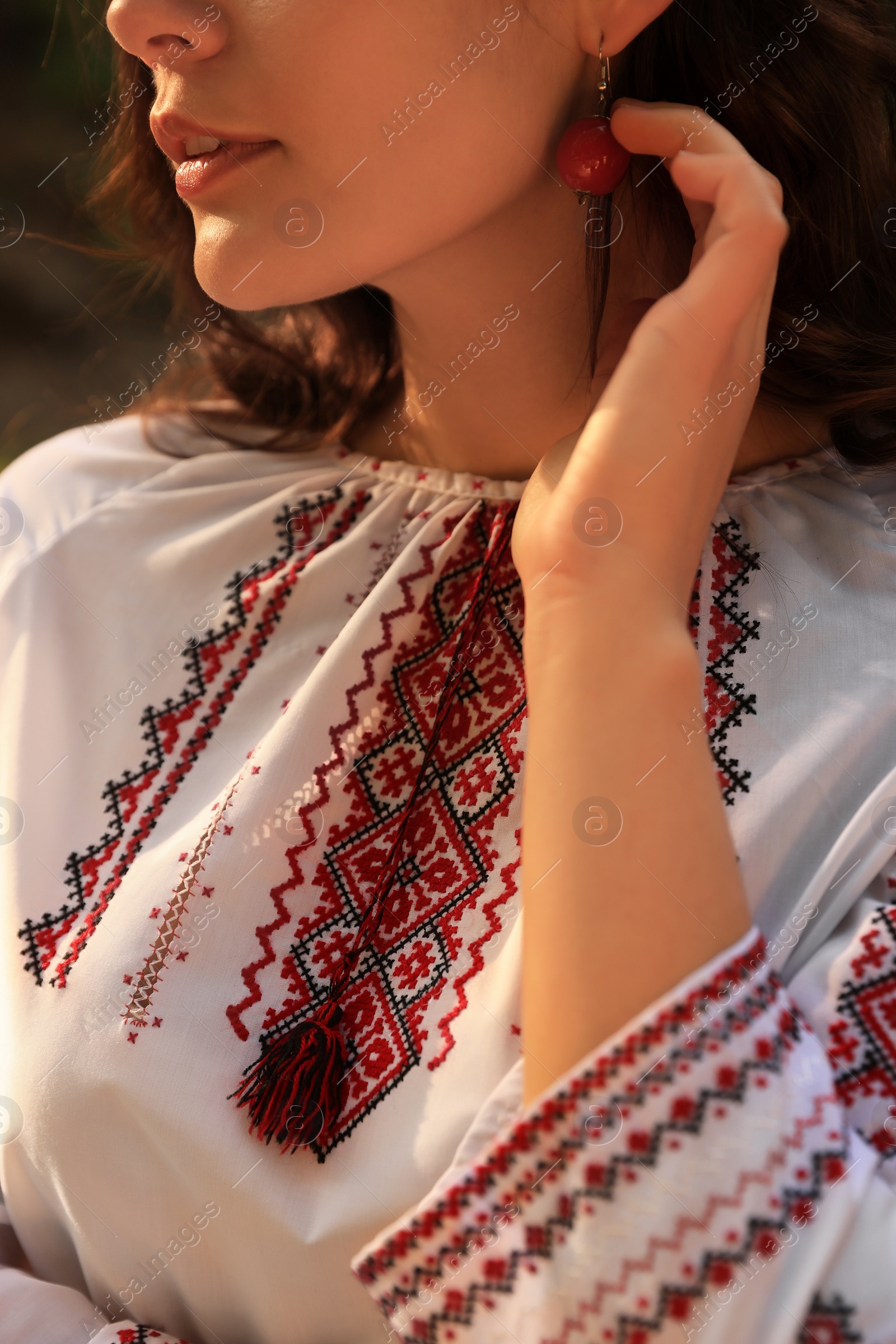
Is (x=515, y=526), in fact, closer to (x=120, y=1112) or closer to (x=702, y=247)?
(x=702, y=247)

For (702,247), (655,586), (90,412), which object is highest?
(90,412)

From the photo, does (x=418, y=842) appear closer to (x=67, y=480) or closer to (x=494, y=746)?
(x=494, y=746)

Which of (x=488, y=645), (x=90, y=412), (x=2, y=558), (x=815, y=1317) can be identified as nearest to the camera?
(x=815, y=1317)

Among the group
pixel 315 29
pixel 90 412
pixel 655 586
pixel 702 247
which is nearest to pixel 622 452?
pixel 655 586

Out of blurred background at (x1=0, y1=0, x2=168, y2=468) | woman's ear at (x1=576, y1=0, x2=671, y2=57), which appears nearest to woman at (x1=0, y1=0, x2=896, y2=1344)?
woman's ear at (x1=576, y1=0, x2=671, y2=57)

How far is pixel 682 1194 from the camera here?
0.69 meters

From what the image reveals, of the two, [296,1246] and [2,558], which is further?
[2,558]

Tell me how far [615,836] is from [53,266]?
1.82 metres

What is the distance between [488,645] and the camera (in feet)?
3.37

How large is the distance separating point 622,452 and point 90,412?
58.9 inches

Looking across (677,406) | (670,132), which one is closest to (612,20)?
(670,132)

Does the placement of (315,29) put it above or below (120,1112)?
above

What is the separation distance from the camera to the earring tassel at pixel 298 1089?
841mm

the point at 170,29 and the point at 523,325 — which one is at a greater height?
the point at 170,29
